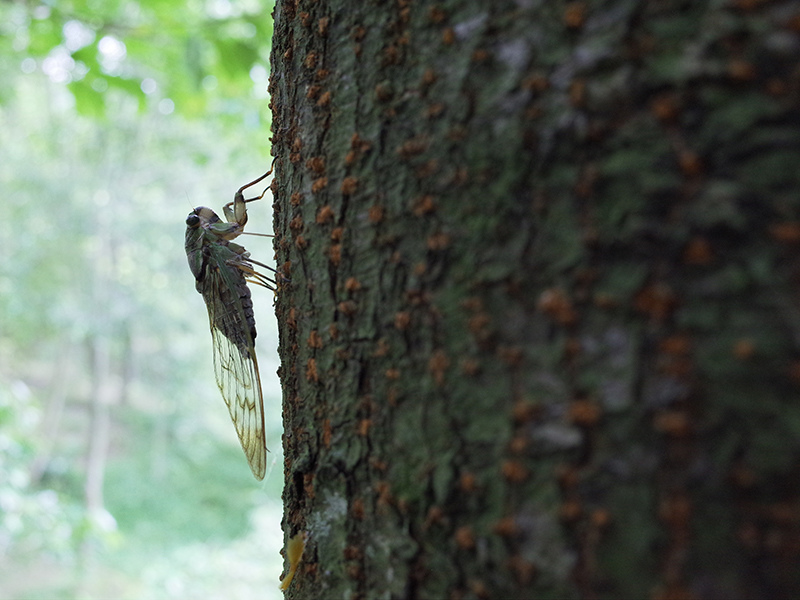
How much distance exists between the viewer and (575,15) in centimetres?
60

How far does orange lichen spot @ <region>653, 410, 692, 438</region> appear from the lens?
1.71ft

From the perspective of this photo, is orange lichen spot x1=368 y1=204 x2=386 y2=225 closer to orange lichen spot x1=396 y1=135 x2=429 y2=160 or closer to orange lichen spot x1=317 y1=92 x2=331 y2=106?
orange lichen spot x1=396 y1=135 x2=429 y2=160

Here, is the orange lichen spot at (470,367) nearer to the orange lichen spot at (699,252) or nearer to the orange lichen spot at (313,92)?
the orange lichen spot at (699,252)

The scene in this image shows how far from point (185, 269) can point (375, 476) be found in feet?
32.5

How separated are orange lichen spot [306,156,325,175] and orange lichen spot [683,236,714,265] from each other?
452 mm

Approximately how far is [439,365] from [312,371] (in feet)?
0.75

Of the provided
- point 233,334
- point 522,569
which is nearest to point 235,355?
point 233,334

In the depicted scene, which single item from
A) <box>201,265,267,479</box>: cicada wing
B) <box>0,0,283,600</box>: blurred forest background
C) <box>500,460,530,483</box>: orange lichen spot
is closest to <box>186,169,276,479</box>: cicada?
<box>201,265,267,479</box>: cicada wing

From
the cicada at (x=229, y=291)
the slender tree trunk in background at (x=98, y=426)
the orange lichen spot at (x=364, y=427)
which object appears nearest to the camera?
the orange lichen spot at (x=364, y=427)

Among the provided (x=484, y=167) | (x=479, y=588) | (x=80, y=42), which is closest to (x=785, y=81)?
(x=484, y=167)

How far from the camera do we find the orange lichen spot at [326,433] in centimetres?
79

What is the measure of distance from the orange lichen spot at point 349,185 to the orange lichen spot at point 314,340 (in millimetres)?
177

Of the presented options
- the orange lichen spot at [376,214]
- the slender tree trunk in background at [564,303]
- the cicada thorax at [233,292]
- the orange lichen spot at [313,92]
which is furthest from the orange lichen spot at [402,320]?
the cicada thorax at [233,292]

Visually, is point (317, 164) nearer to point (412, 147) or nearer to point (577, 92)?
point (412, 147)
